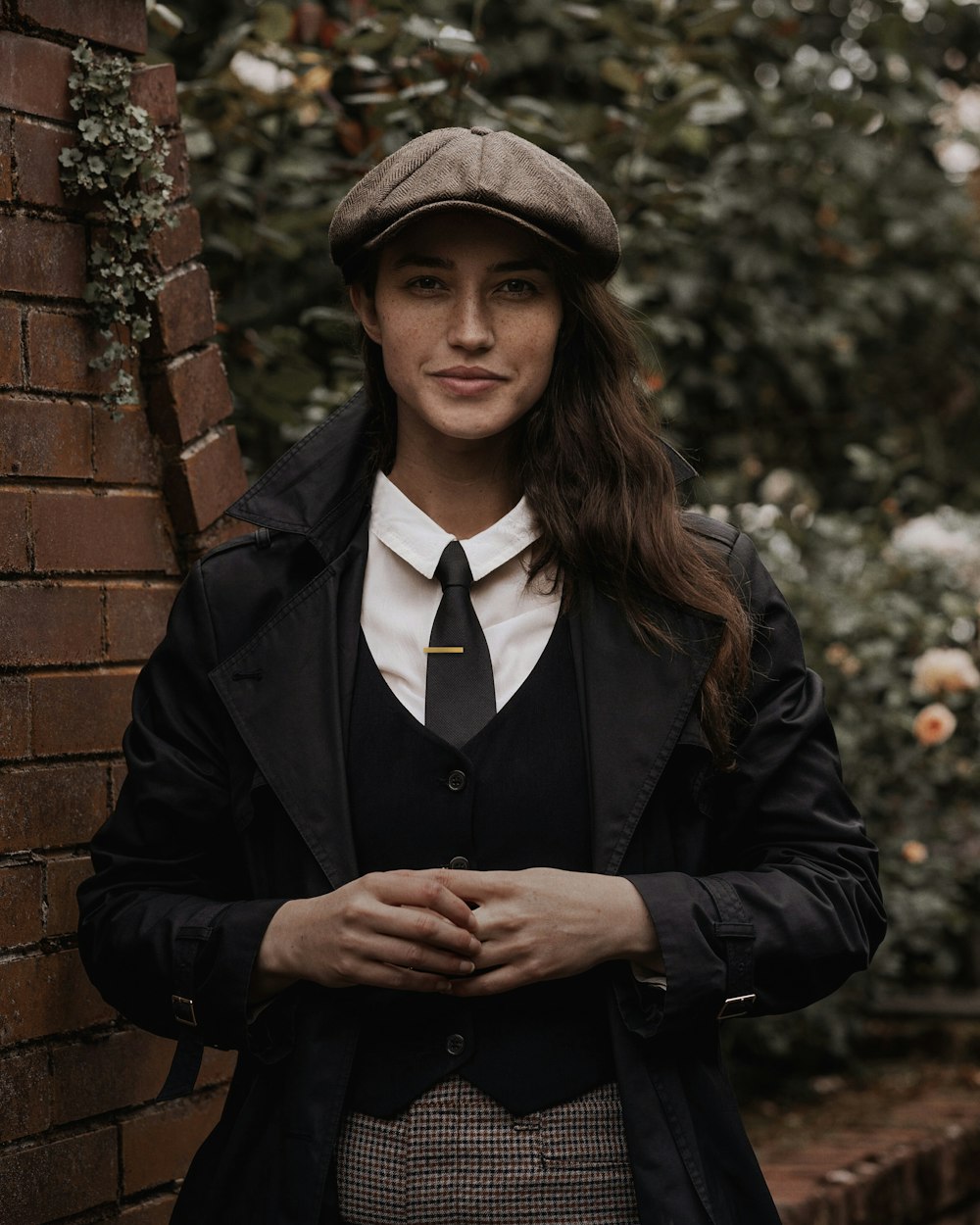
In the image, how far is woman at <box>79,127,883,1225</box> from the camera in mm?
1894

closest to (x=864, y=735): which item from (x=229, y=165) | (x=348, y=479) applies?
(x=229, y=165)

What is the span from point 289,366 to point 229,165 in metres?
0.59

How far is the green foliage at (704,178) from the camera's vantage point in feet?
11.5

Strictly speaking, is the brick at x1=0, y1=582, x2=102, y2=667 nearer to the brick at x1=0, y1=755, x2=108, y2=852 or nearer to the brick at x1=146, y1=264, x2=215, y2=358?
the brick at x1=0, y1=755, x2=108, y2=852

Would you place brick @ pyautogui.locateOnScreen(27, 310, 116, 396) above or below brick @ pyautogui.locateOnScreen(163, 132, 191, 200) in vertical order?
below

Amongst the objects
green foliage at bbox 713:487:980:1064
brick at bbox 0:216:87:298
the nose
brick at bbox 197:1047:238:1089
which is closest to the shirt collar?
the nose

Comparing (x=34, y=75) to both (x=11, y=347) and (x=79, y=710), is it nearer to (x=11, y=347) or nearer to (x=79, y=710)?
(x=11, y=347)

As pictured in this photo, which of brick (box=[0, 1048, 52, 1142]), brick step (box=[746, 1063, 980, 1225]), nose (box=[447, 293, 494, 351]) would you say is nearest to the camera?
nose (box=[447, 293, 494, 351])

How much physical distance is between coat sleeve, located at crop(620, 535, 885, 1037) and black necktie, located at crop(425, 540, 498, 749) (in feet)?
0.89

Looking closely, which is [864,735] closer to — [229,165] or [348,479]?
[229,165]

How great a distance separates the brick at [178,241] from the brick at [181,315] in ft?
0.06

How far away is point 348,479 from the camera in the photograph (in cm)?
223

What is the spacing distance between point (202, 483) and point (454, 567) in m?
0.60

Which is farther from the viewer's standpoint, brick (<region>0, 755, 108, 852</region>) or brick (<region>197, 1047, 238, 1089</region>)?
brick (<region>197, 1047, 238, 1089</region>)
